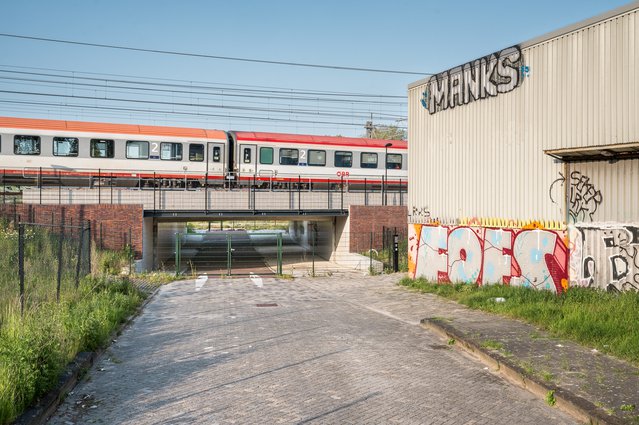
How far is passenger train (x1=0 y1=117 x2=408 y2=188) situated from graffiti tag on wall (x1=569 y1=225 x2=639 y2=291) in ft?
57.3

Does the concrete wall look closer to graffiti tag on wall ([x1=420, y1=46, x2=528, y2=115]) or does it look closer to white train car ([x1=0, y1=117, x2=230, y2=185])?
white train car ([x1=0, y1=117, x2=230, y2=185])

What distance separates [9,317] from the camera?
781cm

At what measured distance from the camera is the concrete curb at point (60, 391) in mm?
5434

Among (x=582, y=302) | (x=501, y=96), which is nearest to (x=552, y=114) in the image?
(x=501, y=96)

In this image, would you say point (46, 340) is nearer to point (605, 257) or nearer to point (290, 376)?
point (290, 376)

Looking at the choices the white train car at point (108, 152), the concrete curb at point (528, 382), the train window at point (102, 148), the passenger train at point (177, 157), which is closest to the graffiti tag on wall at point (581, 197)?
the concrete curb at point (528, 382)

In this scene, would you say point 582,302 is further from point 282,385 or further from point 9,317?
point 9,317

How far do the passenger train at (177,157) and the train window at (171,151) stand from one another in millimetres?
48

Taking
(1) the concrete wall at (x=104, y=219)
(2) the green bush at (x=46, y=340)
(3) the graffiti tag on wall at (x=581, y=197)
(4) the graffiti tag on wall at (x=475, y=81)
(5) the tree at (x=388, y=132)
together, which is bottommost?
(2) the green bush at (x=46, y=340)

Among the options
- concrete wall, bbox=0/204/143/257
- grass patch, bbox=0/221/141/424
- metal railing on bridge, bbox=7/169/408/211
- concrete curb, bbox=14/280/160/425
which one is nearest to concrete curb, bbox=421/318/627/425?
concrete curb, bbox=14/280/160/425

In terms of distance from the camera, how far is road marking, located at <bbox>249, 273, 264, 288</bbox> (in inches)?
727

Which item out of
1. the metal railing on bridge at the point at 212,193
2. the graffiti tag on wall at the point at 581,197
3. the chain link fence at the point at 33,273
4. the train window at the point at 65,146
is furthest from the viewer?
the train window at the point at 65,146

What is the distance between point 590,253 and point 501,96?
189 inches

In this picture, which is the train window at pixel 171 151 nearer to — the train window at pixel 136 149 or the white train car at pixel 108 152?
the white train car at pixel 108 152
